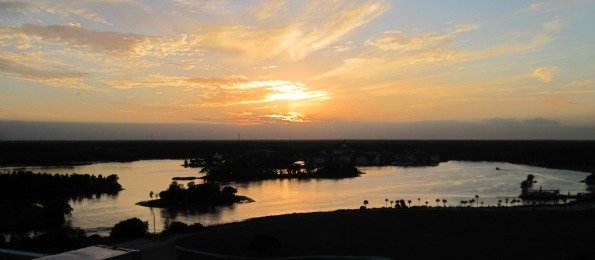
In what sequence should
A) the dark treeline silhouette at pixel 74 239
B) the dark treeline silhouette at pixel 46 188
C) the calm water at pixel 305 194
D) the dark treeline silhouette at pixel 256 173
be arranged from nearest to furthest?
the dark treeline silhouette at pixel 74 239 → the calm water at pixel 305 194 → the dark treeline silhouette at pixel 46 188 → the dark treeline silhouette at pixel 256 173

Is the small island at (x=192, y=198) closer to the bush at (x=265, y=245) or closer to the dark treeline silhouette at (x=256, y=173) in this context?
the bush at (x=265, y=245)

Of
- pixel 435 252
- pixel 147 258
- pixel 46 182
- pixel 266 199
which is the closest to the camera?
pixel 147 258

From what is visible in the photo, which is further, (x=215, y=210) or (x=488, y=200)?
(x=488, y=200)

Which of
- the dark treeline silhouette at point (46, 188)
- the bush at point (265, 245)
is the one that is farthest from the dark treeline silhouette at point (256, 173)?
the bush at point (265, 245)

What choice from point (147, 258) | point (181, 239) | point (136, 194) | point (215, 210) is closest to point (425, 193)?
point (215, 210)

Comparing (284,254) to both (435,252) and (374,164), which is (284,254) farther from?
(374,164)

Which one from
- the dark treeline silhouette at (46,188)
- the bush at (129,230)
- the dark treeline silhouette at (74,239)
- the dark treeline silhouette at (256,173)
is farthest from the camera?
the dark treeline silhouette at (256,173)

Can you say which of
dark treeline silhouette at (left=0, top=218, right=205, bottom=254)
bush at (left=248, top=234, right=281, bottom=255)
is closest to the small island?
dark treeline silhouette at (left=0, top=218, right=205, bottom=254)

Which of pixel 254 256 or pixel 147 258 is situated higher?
pixel 147 258

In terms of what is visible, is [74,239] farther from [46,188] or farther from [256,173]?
[256,173]
